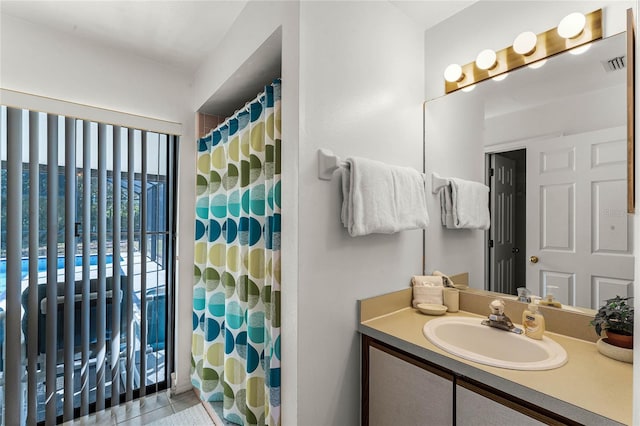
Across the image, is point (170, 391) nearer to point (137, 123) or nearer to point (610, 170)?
point (137, 123)

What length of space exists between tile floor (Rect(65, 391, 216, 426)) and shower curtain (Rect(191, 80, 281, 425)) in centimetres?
15

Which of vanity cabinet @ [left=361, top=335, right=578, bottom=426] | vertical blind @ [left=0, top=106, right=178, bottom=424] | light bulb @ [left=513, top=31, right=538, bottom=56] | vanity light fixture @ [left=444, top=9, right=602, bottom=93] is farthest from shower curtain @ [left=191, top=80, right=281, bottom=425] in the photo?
light bulb @ [left=513, top=31, right=538, bottom=56]

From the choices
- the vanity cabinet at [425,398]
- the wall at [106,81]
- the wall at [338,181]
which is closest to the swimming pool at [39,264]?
the wall at [106,81]

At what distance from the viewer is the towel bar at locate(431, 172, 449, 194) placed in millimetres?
1648

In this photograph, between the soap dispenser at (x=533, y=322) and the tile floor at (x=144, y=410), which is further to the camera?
the tile floor at (x=144, y=410)

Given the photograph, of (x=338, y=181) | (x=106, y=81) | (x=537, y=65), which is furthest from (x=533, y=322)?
(x=106, y=81)

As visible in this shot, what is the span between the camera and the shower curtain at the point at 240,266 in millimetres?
1469

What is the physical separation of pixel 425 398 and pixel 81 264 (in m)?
2.08

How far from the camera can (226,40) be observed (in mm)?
1817

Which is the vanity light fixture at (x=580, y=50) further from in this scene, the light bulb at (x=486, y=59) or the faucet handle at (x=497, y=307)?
the faucet handle at (x=497, y=307)

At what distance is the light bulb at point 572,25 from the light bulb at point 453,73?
1.38 feet

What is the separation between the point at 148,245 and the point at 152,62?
4.22 feet

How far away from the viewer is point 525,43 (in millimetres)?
1309

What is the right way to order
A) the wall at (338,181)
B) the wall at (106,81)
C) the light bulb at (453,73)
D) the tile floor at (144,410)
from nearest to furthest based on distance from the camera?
the wall at (338,181), the light bulb at (453,73), the wall at (106,81), the tile floor at (144,410)
